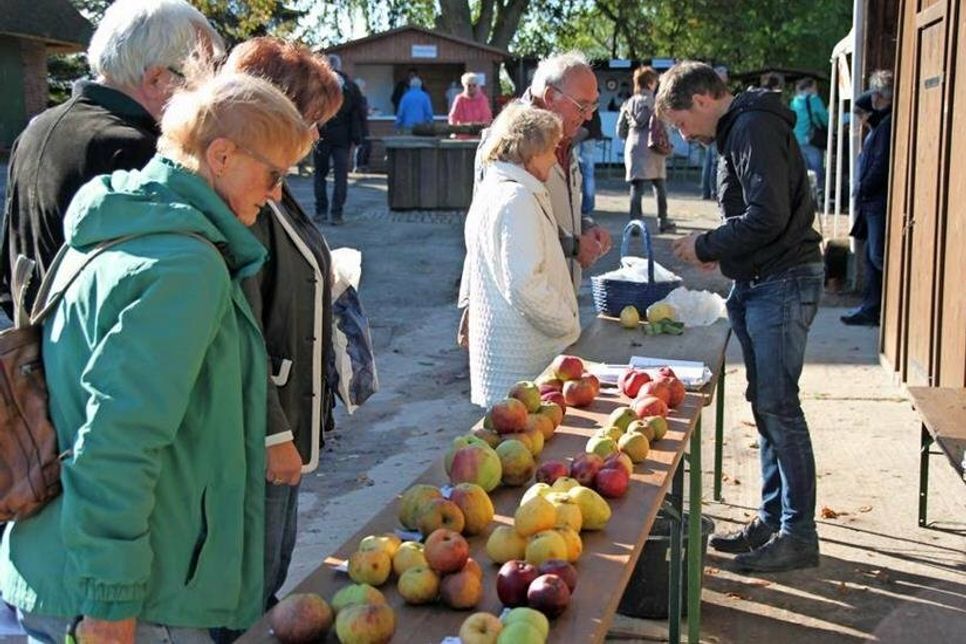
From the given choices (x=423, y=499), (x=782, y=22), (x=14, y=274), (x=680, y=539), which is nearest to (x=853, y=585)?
(x=680, y=539)

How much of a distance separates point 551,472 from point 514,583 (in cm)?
78

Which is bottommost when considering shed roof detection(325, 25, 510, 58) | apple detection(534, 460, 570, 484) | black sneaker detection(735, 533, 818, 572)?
black sneaker detection(735, 533, 818, 572)

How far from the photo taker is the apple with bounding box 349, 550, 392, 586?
2.41 m

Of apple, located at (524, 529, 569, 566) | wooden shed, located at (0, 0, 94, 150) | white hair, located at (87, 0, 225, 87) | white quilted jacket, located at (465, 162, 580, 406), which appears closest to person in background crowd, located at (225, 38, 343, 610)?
white hair, located at (87, 0, 225, 87)

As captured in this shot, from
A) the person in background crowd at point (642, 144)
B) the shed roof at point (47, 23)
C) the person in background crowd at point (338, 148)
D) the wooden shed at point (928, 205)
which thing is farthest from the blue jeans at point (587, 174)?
the shed roof at point (47, 23)

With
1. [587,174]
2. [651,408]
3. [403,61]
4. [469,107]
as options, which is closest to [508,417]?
[651,408]

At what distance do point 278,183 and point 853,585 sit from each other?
139 inches

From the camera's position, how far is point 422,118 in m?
24.4

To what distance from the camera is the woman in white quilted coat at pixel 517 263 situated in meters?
4.46

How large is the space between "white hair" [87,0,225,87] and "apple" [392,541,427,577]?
4.67ft

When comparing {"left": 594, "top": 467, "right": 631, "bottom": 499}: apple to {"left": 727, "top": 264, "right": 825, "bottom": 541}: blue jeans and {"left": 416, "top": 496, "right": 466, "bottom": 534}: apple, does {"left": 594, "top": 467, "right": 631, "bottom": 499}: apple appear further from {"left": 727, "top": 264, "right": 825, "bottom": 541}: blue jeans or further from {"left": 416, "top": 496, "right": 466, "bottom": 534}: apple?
{"left": 727, "top": 264, "right": 825, "bottom": 541}: blue jeans

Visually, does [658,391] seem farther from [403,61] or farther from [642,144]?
[403,61]

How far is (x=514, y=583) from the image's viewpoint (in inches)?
91.4

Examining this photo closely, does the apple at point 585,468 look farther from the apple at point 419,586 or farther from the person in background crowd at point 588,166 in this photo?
the person in background crowd at point 588,166
